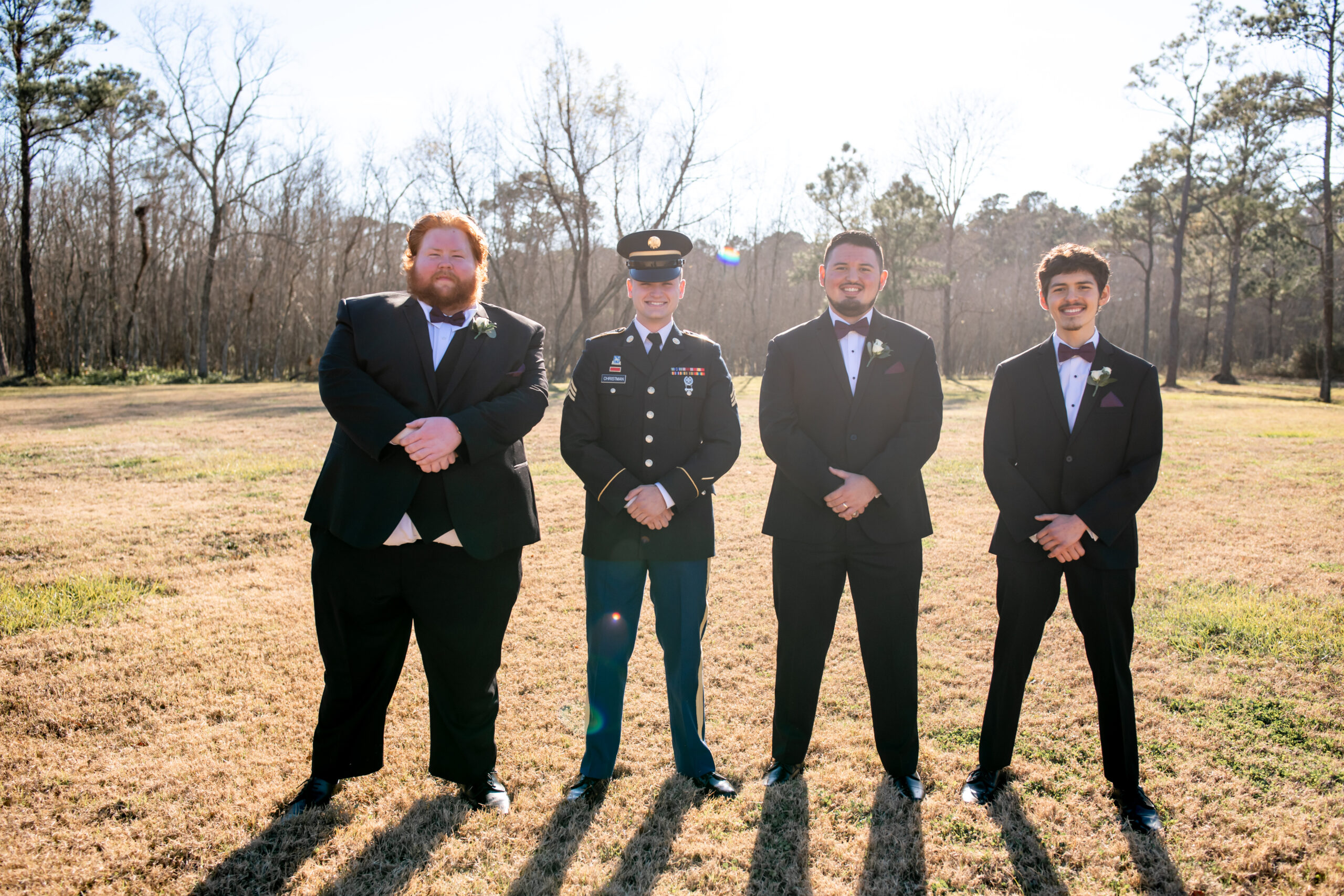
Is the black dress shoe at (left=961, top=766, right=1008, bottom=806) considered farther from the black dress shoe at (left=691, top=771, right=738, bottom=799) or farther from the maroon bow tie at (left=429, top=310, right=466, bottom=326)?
the maroon bow tie at (left=429, top=310, right=466, bottom=326)

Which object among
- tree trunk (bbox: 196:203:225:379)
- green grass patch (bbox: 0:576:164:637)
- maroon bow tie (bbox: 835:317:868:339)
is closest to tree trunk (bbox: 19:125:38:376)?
tree trunk (bbox: 196:203:225:379)

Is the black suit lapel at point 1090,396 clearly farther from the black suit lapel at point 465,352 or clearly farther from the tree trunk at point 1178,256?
the tree trunk at point 1178,256

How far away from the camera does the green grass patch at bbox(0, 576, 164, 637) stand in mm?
4320

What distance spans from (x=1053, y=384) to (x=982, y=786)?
1.60 m

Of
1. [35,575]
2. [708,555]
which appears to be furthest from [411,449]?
[35,575]

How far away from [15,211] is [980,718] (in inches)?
1448

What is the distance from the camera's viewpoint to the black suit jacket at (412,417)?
2480 millimetres

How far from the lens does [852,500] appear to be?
2.72m

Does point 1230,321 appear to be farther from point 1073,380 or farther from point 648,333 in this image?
point 648,333

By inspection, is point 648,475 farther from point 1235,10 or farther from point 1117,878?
point 1235,10

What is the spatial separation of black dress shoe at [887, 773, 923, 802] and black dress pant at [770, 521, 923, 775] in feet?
0.08

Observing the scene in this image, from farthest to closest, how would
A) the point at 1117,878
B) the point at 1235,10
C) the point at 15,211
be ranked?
the point at 15,211, the point at 1235,10, the point at 1117,878

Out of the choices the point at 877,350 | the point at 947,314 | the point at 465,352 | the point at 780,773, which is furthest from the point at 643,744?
the point at 947,314

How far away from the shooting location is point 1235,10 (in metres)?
21.6
